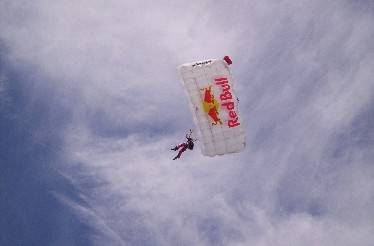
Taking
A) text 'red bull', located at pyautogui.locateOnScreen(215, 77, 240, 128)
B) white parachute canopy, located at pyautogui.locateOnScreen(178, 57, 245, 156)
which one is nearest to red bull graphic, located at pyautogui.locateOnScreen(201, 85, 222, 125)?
white parachute canopy, located at pyautogui.locateOnScreen(178, 57, 245, 156)

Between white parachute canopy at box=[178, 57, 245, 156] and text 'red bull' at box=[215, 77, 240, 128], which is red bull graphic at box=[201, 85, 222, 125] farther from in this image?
text 'red bull' at box=[215, 77, 240, 128]

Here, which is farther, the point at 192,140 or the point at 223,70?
the point at 192,140

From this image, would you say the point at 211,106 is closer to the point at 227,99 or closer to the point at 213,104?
the point at 213,104

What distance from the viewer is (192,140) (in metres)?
37.6

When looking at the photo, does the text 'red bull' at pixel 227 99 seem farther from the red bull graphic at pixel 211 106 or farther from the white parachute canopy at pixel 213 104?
the red bull graphic at pixel 211 106

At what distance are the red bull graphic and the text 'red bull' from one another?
510 mm

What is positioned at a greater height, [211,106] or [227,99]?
A: [227,99]

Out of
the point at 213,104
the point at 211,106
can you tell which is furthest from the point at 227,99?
the point at 211,106

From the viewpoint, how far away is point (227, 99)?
116 feet

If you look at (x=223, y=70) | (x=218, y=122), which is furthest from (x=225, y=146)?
(x=223, y=70)

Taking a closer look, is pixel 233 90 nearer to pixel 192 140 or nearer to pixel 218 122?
pixel 218 122

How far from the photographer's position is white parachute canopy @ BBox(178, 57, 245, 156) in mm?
35156

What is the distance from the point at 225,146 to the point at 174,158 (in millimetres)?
3634

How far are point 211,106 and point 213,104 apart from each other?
184mm
